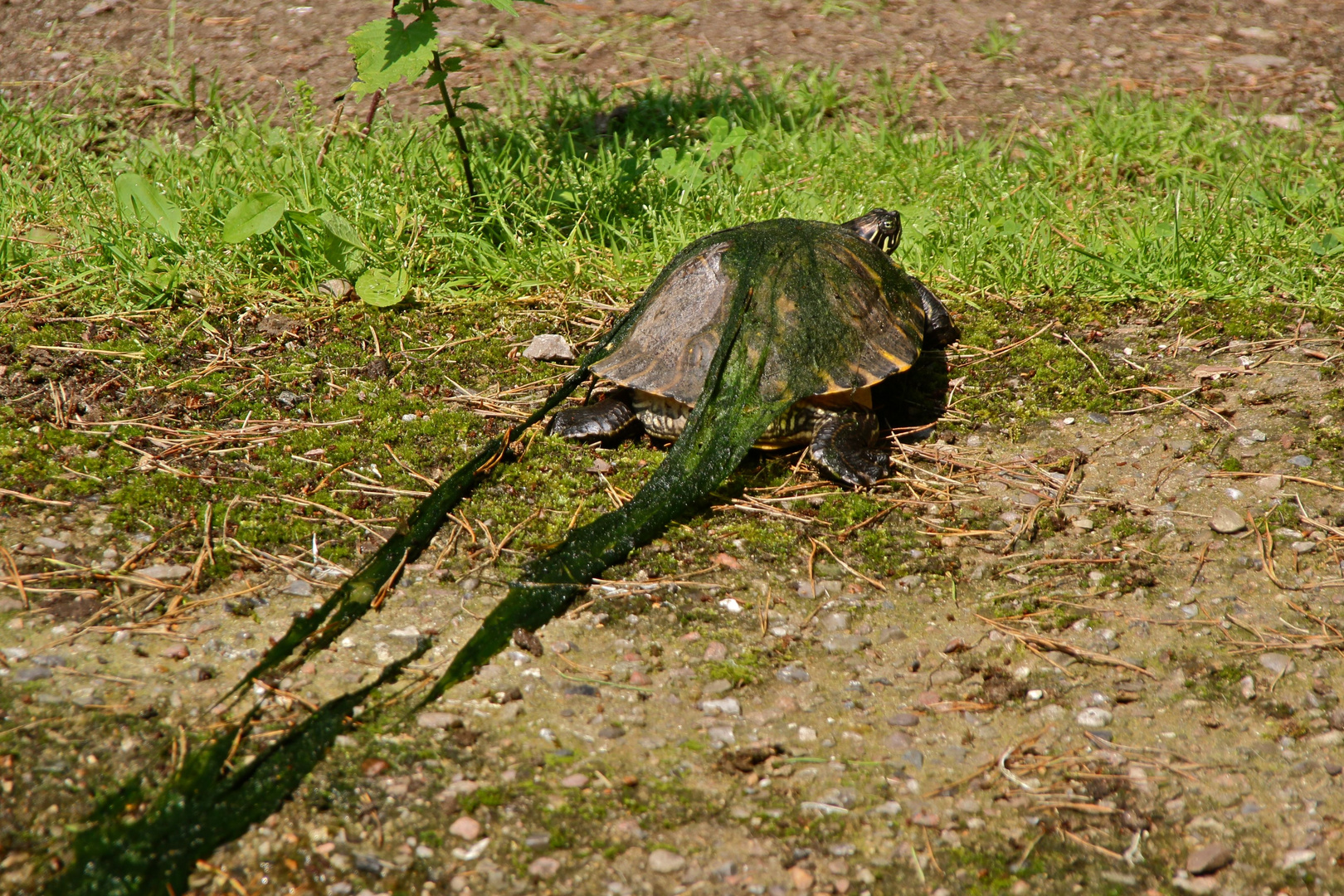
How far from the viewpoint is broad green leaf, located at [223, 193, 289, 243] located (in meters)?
4.03

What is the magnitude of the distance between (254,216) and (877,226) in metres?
2.67

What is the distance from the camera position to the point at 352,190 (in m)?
4.45

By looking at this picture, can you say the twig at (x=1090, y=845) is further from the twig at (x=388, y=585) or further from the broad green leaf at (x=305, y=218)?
the broad green leaf at (x=305, y=218)

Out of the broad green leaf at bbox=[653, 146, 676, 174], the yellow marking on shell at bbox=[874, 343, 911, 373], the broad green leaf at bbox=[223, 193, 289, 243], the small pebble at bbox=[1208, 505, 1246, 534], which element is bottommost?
the small pebble at bbox=[1208, 505, 1246, 534]

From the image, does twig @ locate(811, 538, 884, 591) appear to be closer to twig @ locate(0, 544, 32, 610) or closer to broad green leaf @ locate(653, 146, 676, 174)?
twig @ locate(0, 544, 32, 610)

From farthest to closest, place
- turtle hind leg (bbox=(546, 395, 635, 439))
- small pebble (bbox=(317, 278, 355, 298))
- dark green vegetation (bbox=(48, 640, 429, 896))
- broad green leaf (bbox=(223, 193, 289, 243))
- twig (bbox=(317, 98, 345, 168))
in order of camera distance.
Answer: twig (bbox=(317, 98, 345, 168)), small pebble (bbox=(317, 278, 355, 298)), broad green leaf (bbox=(223, 193, 289, 243)), turtle hind leg (bbox=(546, 395, 635, 439)), dark green vegetation (bbox=(48, 640, 429, 896))

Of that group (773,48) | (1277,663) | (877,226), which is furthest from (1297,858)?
(773,48)

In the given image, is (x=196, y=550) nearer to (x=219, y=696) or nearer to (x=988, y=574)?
(x=219, y=696)

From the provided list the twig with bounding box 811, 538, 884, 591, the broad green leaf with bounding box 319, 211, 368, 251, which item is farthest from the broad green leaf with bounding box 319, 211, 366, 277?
the twig with bounding box 811, 538, 884, 591

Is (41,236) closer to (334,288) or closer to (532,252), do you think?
(334,288)

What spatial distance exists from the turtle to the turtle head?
0.60 meters

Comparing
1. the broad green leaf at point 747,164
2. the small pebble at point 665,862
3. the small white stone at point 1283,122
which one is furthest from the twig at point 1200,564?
the small white stone at point 1283,122

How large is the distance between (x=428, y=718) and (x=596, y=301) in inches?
93.7

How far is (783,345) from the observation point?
131 inches
